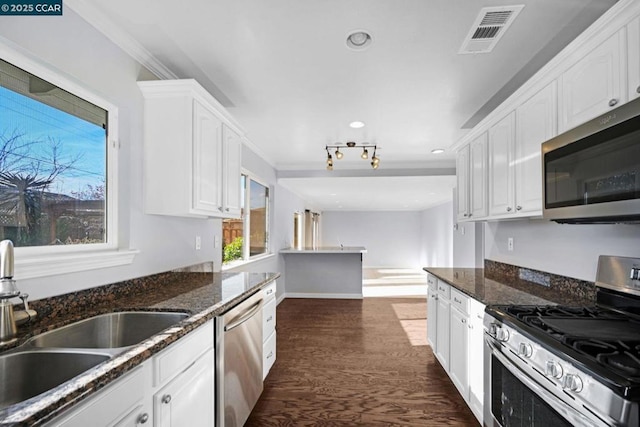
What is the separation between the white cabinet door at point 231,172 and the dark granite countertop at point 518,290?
1.85 meters

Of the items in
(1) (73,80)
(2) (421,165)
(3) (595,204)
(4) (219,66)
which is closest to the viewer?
(3) (595,204)

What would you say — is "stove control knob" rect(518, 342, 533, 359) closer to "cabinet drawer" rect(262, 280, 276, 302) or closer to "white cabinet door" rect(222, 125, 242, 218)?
"cabinet drawer" rect(262, 280, 276, 302)

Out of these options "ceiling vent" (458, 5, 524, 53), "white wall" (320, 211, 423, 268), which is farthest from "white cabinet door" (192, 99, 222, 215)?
"white wall" (320, 211, 423, 268)

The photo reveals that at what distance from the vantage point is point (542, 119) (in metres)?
2.01

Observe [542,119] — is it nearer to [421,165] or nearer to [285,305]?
[421,165]

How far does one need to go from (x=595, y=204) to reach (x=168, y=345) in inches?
74.0

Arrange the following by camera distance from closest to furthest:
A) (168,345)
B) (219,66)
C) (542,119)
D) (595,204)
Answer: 1. (168,345)
2. (595,204)
3. (542,119)
4. (219,66)

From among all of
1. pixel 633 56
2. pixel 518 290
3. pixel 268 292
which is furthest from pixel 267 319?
pixel 633 56

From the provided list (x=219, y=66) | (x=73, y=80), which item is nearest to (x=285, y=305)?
(x=219, y=66)

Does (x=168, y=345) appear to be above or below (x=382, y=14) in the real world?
below

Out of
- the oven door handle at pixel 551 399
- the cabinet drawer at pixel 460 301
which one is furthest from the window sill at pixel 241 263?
the oven door handle at pixel 551 399

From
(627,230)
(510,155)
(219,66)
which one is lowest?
(627,230)

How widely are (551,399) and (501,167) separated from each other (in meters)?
1.68

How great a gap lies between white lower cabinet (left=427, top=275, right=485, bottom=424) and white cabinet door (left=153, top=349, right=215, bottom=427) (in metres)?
1.56
